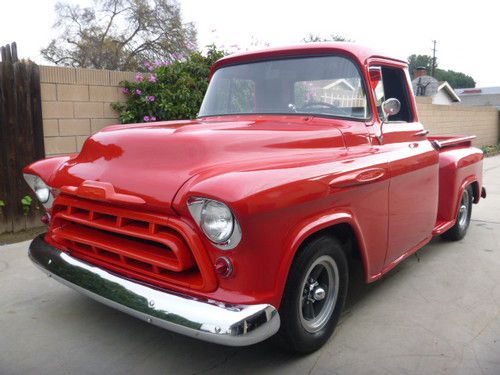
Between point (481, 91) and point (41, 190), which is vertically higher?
point (481, 91)

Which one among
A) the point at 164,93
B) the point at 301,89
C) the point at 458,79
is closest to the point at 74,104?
the point at 164,93

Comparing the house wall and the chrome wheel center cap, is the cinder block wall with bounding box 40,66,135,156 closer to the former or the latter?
the chrome wheel center cap

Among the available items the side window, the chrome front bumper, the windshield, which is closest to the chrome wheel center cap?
the chrome front bumper

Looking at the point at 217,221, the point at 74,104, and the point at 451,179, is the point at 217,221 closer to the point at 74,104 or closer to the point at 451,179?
the point at 451,179

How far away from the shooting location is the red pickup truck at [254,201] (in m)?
2.09

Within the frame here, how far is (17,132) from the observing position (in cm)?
488

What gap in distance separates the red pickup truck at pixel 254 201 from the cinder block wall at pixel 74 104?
236 centimetres

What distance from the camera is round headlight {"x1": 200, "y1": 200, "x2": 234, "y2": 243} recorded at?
6.69 ft

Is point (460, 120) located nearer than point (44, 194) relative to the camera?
No

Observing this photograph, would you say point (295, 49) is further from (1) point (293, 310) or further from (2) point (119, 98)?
(2) point (119, 98)

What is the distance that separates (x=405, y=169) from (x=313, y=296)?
1.23m

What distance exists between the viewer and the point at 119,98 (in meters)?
5.90

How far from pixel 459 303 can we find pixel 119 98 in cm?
454

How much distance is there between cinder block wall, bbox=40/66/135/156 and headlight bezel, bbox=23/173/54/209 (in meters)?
2.29
